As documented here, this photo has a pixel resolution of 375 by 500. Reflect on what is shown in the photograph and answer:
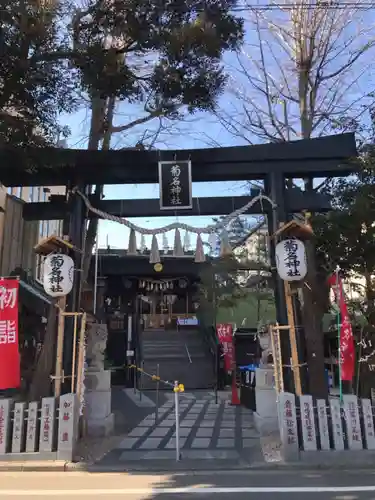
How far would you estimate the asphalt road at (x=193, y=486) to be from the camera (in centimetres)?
620

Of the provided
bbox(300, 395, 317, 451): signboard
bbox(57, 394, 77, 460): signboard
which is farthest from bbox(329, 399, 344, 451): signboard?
bbox(57, 394, 77, 460): signboard

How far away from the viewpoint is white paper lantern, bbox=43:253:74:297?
356 inches

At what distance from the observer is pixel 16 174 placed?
996 centimetres

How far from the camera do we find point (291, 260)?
906 cm

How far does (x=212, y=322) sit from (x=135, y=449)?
15628 millimetres

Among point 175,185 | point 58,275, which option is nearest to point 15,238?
point 58,275

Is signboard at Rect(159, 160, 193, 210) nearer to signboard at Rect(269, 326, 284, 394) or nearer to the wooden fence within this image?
signboard at Rect(269, 326, 284, 394)

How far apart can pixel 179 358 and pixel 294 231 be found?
1660 cm

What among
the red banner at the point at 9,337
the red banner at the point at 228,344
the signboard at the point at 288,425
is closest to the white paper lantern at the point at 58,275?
the red banner at the point at 9,337

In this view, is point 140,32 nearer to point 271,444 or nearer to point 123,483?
point 123,483

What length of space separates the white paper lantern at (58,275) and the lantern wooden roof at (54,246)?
232mm

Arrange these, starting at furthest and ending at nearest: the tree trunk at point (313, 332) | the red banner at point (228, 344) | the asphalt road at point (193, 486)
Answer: the red banner at point (228, 344)
the tree trunk at point (313, 332)
the asphalt road at point (193, 486)

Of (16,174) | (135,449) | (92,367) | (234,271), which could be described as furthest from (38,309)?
(234,271)

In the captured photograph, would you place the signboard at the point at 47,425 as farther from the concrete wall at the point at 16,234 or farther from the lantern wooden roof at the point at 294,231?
the lantern wooden roof at the point at 294,231
